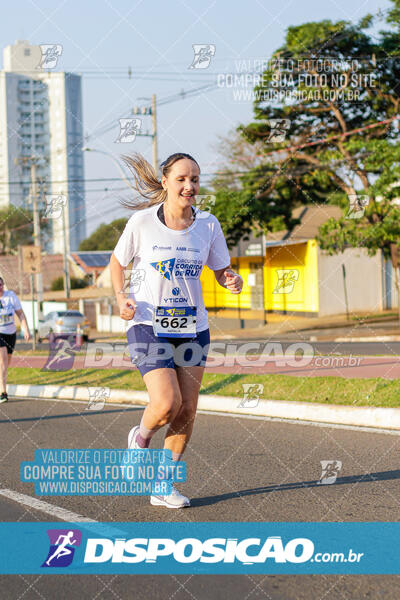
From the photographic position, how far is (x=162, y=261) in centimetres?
486

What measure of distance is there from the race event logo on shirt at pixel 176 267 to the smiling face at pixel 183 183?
345 mm

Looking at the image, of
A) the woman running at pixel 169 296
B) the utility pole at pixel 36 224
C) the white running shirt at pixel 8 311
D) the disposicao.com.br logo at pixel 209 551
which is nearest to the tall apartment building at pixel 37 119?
the utility pole at pixel 36 224

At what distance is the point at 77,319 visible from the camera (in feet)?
112

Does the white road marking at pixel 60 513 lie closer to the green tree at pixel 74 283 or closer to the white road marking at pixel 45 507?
A: the white road marking at pixel 45 507

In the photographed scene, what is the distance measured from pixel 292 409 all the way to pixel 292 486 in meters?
3.12

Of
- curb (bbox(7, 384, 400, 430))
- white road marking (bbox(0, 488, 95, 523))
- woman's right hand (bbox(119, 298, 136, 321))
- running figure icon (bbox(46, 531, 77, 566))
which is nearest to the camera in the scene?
running figure icon (bbox(46, 531, 77, 566))

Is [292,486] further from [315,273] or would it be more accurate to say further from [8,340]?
[315,273]

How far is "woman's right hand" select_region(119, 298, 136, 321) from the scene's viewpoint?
4642mm

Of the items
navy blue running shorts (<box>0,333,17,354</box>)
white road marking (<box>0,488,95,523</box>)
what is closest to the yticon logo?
white road marking (<box>0,488,95,523</box>)

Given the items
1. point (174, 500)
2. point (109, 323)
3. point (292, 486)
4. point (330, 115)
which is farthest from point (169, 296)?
point (109, 323)

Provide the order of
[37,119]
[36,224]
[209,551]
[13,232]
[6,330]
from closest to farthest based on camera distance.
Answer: [209,551], [6,330], [36,224], [13,232], [37,119]

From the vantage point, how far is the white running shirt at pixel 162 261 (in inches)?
192

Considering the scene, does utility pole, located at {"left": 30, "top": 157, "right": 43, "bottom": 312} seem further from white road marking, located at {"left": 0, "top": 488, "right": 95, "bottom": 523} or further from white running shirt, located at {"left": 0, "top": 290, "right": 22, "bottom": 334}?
white road marking, located at {"left": 0, "top": 488, "right": 95, "bottom": 523}

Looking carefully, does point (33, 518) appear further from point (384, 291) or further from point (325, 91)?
point (384, 291)
